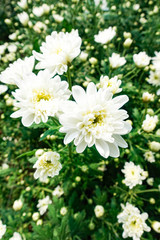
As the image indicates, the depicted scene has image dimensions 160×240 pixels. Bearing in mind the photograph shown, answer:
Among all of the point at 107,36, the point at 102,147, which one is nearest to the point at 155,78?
the point at 107,36

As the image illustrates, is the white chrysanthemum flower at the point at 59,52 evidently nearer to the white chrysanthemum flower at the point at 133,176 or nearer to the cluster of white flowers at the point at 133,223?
the white chrysanthemum flower at the point at 133,176

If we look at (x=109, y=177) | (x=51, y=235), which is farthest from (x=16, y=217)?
(x=109, y=177)

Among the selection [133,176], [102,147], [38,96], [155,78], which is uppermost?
[38,96]

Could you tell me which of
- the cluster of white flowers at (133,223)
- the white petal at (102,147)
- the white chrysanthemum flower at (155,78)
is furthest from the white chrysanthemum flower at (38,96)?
the white chrysanthemum flower at (155,78)

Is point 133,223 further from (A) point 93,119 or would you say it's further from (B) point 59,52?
(B) point 59,52

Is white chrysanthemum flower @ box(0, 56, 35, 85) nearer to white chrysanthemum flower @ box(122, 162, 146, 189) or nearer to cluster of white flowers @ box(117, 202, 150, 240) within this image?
white chrysanthemum flower @ box(122, 162, 146, 189)

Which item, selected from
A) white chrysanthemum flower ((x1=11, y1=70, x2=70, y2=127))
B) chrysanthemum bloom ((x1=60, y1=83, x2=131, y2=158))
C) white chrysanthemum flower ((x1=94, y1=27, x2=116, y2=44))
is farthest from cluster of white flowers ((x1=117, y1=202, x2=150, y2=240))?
white chrysanthemum flower ((x1=94, y1=27, x2=116, y2=44))
